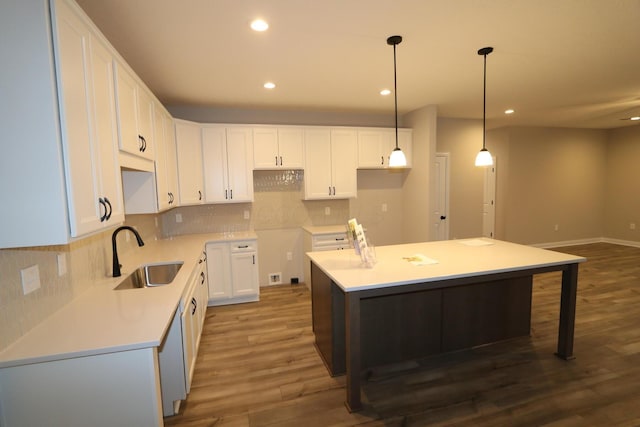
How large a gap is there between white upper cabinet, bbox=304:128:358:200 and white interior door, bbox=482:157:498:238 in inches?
146

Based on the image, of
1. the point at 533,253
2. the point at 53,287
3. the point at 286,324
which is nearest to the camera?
the point at 53,287

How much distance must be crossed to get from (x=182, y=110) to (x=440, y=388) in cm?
444

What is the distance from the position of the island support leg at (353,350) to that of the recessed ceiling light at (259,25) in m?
1.97

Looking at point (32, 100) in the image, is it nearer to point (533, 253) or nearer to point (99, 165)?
point (99, 165)

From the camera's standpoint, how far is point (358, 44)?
2.50m

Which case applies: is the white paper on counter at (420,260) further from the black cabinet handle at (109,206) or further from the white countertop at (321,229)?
the black cabinet handle at (109,206)

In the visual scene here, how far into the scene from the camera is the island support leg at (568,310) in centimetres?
256

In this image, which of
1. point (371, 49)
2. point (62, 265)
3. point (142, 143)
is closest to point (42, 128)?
point (62, 265)

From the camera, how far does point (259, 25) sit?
2.17 meters

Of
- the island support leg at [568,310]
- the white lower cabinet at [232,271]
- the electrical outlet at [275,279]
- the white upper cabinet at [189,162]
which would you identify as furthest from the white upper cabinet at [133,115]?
the island support leg at [568,310]

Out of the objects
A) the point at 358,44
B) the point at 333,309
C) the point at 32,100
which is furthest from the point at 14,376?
the point at 358,44

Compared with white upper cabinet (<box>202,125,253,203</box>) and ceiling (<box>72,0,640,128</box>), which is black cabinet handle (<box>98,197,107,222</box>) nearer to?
ceiling (<box>72,0,640,128</box>)

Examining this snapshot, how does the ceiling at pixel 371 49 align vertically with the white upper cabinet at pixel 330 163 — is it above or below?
above

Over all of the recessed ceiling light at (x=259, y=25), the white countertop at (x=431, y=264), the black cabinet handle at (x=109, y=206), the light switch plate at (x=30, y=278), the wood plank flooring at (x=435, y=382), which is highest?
the recessed ceiling light at (x=259, y=25)
